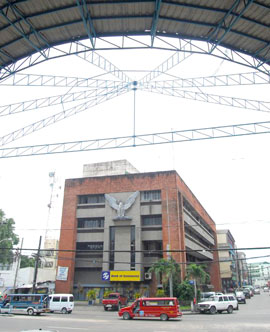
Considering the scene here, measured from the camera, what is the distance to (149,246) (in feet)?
156

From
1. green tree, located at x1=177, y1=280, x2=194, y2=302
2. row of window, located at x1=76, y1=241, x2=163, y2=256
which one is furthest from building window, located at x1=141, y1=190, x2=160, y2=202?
green tree, located at x1=177, y1=280, x2=194, y2=302

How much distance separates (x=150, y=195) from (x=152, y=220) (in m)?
3.79

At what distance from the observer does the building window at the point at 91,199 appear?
50062 millimetres

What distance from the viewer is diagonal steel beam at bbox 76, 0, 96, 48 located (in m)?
12.8

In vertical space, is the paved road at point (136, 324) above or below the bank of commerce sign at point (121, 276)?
below

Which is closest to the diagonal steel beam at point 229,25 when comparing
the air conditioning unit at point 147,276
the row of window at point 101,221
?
the row of window at point 101,221

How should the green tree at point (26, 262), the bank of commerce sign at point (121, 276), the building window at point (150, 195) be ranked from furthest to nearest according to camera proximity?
the green tree at point (26, 262) → the building window at point (150, 195) → the bank of commerce sign at point (121, 276)

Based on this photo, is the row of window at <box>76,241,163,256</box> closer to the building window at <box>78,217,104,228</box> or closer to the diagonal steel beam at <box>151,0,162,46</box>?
the building window at <box>78,217,104,228</box>

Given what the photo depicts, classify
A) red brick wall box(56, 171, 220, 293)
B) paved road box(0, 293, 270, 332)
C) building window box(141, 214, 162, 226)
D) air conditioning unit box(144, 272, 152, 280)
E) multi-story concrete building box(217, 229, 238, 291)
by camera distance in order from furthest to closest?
multi-story concrete building box(217, 229, 238, 291)
building window box(141, 214, 162, 226)
red brick wall box(56, 171, 220, 293)
air conditioning unit box(144, 272, 152, 280)
paved road box(0, 293, 270, 332)

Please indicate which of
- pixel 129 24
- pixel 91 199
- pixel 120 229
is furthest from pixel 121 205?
pixel 129 24

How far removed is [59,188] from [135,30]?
6767 centimetres

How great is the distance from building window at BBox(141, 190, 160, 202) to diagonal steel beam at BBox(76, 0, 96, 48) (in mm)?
34116

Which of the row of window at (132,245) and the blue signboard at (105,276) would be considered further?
the row of window at (132,245)

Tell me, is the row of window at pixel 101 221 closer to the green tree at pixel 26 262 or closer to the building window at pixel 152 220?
the building window at pixel 152 220
